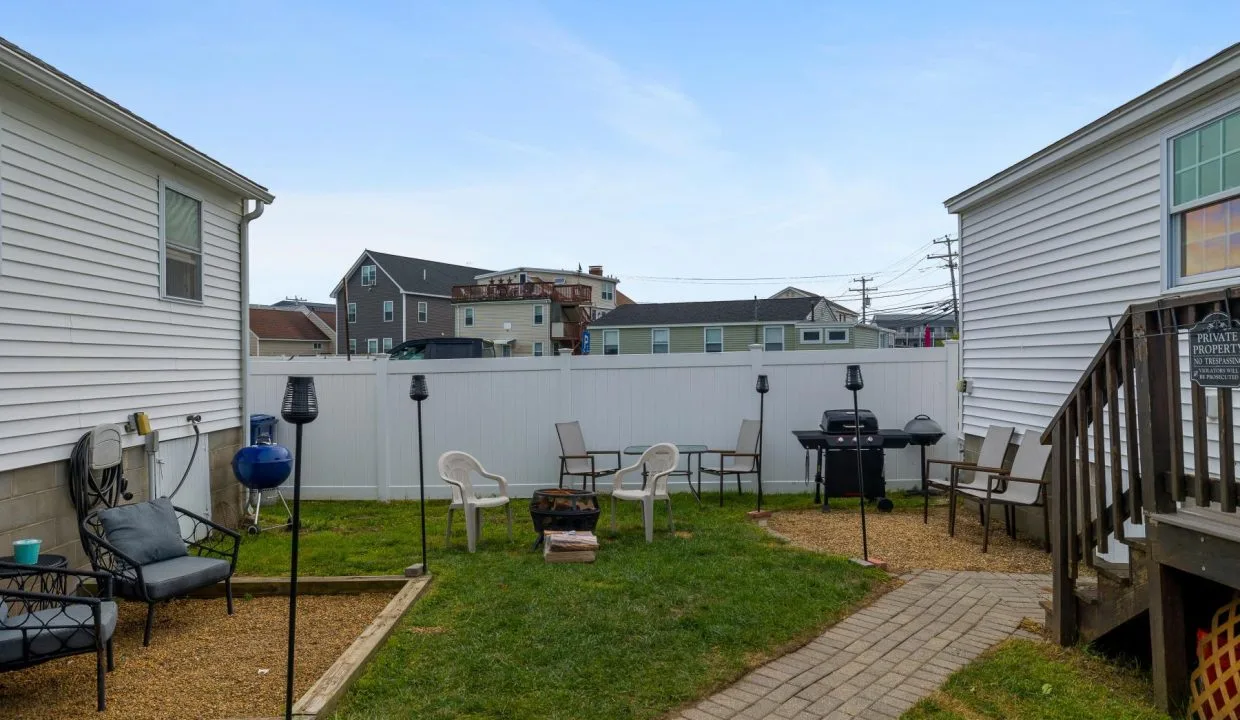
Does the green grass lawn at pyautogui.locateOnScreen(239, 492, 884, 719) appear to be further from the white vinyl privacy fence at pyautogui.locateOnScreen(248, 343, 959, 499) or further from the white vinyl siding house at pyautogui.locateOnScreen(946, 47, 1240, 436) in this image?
the white vinyl siding house at pyautogui.locateOnScreen(946, 47, 1240, 436)

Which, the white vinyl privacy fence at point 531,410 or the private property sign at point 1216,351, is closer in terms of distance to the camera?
the private property sign at point 1216,351

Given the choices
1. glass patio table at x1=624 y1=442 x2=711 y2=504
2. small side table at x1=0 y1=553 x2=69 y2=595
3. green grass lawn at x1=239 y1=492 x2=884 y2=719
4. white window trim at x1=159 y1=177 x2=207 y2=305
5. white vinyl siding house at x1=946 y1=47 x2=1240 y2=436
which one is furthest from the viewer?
glass patio table at x1=624 y1=442 x2=711 y2=504

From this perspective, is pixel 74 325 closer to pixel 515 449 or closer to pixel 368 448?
pixel 368 448

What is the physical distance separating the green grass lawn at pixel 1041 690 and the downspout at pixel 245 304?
7.18 metres

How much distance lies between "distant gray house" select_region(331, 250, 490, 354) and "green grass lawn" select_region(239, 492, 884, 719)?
3069 cm

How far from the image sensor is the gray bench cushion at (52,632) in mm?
3275

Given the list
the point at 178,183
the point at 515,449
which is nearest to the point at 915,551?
the point at 515,449

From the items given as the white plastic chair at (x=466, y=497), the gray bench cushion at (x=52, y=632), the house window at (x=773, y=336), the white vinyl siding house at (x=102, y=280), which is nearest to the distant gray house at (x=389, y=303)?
the house window at (x=773, y=336)

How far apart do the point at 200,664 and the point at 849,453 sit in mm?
6422

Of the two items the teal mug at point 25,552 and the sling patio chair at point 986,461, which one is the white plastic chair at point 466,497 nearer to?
the teal mug at point 25,552

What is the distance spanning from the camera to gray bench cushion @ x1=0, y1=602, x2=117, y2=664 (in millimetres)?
3275

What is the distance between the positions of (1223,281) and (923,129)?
6.49m


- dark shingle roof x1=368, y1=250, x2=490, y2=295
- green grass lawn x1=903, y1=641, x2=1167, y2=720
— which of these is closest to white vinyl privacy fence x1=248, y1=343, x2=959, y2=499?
green grass lawn x1=903, y1=641, x2=1167, y2=720

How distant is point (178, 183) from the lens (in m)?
6.72
